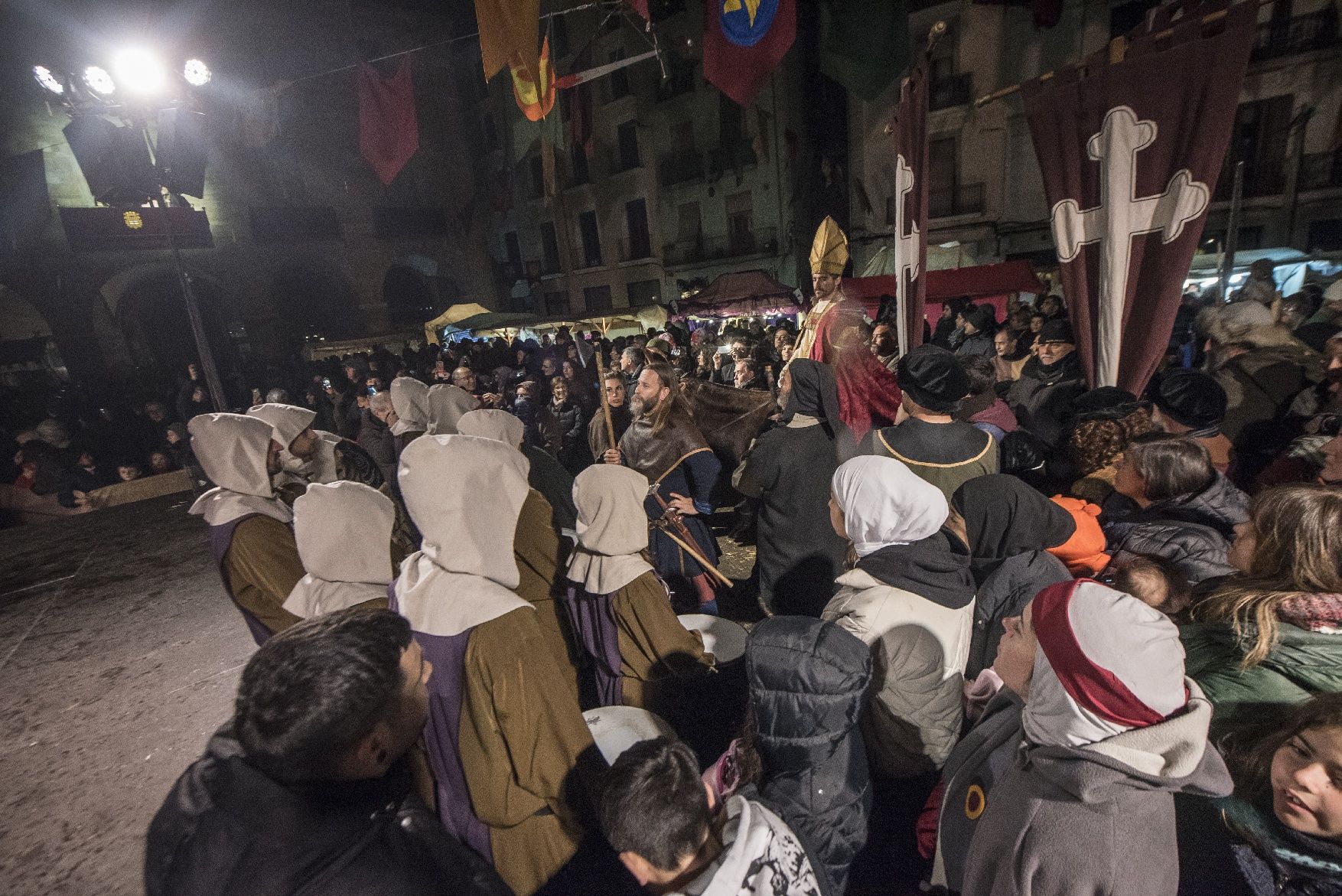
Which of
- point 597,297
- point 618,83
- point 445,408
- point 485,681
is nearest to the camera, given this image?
point 485,681

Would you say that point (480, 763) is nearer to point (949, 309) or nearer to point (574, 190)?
point (949, 309)

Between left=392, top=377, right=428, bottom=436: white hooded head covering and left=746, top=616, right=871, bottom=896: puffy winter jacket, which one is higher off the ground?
left=392, top=377, right=428, bottom=436: white hooded head covering

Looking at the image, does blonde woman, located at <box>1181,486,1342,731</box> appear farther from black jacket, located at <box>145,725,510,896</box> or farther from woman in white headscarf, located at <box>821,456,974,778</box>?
black jacket, located at <box>145,725,510,896</box>

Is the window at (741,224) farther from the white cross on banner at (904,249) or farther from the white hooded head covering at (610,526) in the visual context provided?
the white hooded head covering at (610,526)

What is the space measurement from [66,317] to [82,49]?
8.64 meters

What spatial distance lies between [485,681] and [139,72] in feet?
31.6

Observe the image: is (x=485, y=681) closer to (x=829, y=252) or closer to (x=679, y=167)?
(x=829, y=252)

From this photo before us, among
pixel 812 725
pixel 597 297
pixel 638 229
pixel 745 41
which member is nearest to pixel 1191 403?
pixel 812 725

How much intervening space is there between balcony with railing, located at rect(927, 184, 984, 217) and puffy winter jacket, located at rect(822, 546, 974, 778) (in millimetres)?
20500

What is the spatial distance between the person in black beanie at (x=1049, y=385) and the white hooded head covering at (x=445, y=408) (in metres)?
4.59

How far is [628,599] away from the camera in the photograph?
8.48 feet

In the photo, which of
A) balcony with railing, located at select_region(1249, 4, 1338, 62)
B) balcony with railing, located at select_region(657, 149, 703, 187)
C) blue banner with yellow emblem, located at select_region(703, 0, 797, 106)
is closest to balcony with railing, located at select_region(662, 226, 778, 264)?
balcony with railing, located at select_region(657, 149, 703, 187)

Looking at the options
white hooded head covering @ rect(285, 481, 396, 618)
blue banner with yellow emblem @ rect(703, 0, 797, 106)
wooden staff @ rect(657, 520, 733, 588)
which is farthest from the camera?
blue banner with yellow emblem @ rect(703, 0, 797, 106)

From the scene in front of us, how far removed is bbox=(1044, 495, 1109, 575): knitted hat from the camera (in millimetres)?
2361
